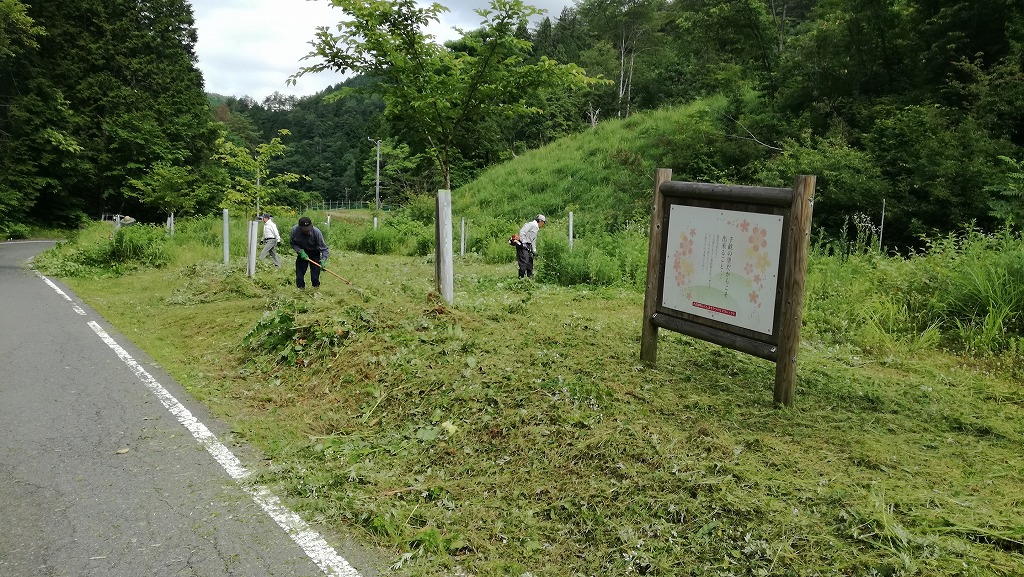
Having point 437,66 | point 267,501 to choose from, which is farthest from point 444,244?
point 267,501

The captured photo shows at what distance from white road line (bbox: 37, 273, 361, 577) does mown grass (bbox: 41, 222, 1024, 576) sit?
131mm

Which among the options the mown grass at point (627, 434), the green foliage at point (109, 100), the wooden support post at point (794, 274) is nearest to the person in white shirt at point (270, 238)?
the mown grass at point (627, 434)

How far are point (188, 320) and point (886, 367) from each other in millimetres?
9492

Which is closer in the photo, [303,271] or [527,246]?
[303,271]

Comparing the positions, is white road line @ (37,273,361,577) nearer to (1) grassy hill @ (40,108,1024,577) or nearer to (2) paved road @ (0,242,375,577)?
(2) paved road @ (0,242,375,577)

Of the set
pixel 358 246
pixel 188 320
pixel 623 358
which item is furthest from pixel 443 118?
pixel 358 246

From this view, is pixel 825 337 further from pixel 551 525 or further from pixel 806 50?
pixel 806 50

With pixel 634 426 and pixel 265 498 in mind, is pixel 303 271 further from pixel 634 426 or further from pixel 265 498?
pixel 634 426

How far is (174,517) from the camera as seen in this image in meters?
3.87

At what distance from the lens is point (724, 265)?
528 centimetres

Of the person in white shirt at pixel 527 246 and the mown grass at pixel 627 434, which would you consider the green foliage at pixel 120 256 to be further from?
the person in white shirt at pixel 527 246

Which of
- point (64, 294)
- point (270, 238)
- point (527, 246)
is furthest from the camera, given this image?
point (270, 238)

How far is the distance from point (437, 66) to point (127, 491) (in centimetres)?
611

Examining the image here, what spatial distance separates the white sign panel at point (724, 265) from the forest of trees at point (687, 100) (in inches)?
144
